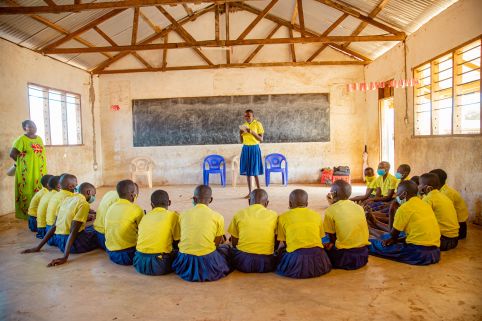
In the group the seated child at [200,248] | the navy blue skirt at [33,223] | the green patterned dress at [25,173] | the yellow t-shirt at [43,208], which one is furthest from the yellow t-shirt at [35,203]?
the seated child at [200,248]

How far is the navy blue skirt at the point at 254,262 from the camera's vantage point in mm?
2908

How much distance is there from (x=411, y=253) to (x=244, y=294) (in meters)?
1.46

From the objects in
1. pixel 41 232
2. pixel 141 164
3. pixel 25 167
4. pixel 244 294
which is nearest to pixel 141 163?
pixel 141 164

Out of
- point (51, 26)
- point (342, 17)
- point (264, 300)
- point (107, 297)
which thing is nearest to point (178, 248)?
point (107, 297)

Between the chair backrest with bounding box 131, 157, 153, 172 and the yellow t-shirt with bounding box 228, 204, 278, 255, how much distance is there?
643 cm

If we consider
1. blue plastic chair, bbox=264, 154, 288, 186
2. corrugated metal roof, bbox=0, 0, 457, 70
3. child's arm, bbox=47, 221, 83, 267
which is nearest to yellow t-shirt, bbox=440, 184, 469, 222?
corrugated metal roof, bbox=0, 0, 457, 70

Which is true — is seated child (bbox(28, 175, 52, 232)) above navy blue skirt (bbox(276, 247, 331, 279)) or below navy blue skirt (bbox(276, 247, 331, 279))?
above

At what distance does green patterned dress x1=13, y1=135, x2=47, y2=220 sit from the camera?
5023mm

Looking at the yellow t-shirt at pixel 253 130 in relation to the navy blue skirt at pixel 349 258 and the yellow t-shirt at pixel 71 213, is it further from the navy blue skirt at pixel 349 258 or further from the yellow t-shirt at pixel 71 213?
the navy blue skirt at pixel 349 258

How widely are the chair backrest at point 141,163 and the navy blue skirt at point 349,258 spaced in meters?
6.71

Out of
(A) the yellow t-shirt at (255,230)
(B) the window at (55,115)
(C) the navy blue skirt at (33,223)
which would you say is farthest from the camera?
(B) the window at (55,115)

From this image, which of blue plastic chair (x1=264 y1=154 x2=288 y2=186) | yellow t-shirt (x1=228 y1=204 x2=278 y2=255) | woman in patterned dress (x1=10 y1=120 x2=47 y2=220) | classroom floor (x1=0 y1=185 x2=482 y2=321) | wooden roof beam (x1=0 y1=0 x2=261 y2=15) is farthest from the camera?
blue plastic chair (x1=264 y1=154 x2=288 y2=186)

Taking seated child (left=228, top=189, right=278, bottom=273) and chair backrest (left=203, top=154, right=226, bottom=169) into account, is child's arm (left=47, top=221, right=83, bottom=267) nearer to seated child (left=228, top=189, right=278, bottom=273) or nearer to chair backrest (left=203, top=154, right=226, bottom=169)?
seated child (left=228, top=189, right=278, bottom=273)

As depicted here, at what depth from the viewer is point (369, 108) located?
8562mm
